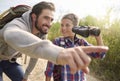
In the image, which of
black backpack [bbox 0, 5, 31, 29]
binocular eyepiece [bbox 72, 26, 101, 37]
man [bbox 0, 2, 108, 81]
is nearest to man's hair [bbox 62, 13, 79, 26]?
binocular eyepiece [bbox 72, 26, 101, 37]

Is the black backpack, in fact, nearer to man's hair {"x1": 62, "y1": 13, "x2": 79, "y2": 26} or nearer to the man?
the man

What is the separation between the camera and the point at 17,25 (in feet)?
7.03

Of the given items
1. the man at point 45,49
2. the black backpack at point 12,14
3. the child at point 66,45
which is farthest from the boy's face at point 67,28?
the man at point 45,49

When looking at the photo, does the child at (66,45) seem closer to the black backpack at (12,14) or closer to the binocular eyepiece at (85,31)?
the binocular eyepiece at (85,31)

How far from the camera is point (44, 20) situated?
2.98 metres

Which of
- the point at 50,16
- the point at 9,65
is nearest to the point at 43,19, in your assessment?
the point at 50,16

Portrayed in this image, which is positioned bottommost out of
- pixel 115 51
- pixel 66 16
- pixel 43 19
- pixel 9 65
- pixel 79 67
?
pixel 115 51

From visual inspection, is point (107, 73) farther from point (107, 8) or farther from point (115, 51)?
point (107, 8)

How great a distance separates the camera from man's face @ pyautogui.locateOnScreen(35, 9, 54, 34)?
2953mm

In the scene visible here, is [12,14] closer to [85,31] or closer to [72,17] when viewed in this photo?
[85,31]

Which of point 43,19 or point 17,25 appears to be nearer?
point 17,25

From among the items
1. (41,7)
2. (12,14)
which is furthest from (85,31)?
(12,14)

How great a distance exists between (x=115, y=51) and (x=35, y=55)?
6401mm

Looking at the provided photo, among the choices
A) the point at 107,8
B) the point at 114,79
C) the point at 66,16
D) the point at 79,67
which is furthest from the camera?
the point at 107,8
